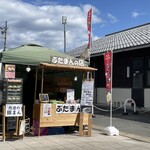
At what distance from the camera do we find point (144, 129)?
12.7 metres

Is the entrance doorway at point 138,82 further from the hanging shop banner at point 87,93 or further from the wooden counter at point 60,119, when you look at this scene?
the wooden counter at point 60,119

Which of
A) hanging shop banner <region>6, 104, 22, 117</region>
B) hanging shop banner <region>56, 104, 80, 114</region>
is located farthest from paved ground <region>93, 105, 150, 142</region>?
hanging shop banner <region>6, 104, 22, 117</region>

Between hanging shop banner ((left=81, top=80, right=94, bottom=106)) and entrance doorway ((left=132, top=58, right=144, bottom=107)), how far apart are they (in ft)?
27.9

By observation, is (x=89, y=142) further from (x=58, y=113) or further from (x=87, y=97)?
(x=87, y=97)

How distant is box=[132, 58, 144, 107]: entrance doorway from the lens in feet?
63.7

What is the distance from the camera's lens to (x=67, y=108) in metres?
11.1

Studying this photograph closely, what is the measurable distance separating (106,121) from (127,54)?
22.6 feet

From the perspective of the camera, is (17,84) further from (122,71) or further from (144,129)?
(122,71)

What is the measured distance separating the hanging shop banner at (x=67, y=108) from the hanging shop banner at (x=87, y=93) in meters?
0.24

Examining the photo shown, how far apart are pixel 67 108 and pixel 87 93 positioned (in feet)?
2.75

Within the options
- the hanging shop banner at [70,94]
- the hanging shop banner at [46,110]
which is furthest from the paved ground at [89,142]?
the hanging shop banner at [70,94]

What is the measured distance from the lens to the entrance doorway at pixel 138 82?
19.4 metres

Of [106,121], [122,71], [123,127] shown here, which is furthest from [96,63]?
[123,127]

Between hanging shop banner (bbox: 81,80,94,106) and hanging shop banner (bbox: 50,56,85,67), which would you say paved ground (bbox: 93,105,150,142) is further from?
hanging shop banner (bbox: 50,56,85,67)
